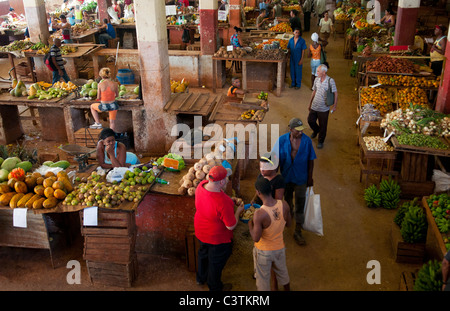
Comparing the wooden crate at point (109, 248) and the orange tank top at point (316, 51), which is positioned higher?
the orange tank top at point (316, 51)

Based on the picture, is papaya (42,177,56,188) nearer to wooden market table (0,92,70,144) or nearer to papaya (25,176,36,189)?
papaya (25,176,36,189)

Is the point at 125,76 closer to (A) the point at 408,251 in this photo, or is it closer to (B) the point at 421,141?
(B) the point at 421,141

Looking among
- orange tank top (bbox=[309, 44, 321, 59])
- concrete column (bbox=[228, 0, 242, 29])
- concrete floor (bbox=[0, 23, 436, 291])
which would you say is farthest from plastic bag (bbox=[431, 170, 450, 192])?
concrete column (bbox=[228, 0, 242, 29])

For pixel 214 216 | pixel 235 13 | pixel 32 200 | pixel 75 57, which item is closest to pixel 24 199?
pixel 32 200

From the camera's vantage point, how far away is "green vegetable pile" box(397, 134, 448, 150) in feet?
22.3

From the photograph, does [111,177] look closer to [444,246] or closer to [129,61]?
[444,246]

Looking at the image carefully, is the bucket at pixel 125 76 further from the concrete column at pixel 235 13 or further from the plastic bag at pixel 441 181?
the plastic bag at pixel 441 181

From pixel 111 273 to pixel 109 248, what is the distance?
0.40 metres

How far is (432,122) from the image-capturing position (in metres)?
7.31

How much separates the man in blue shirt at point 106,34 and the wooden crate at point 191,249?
1240 centimetres

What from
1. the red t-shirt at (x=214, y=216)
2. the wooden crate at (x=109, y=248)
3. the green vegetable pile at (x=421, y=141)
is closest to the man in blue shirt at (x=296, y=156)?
the red t-shirt at (x=214, y=216)

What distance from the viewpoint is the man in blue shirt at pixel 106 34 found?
1604cm

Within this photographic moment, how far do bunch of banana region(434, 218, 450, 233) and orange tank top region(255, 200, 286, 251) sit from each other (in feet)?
6.46

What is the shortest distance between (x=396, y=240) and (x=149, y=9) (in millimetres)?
5897
